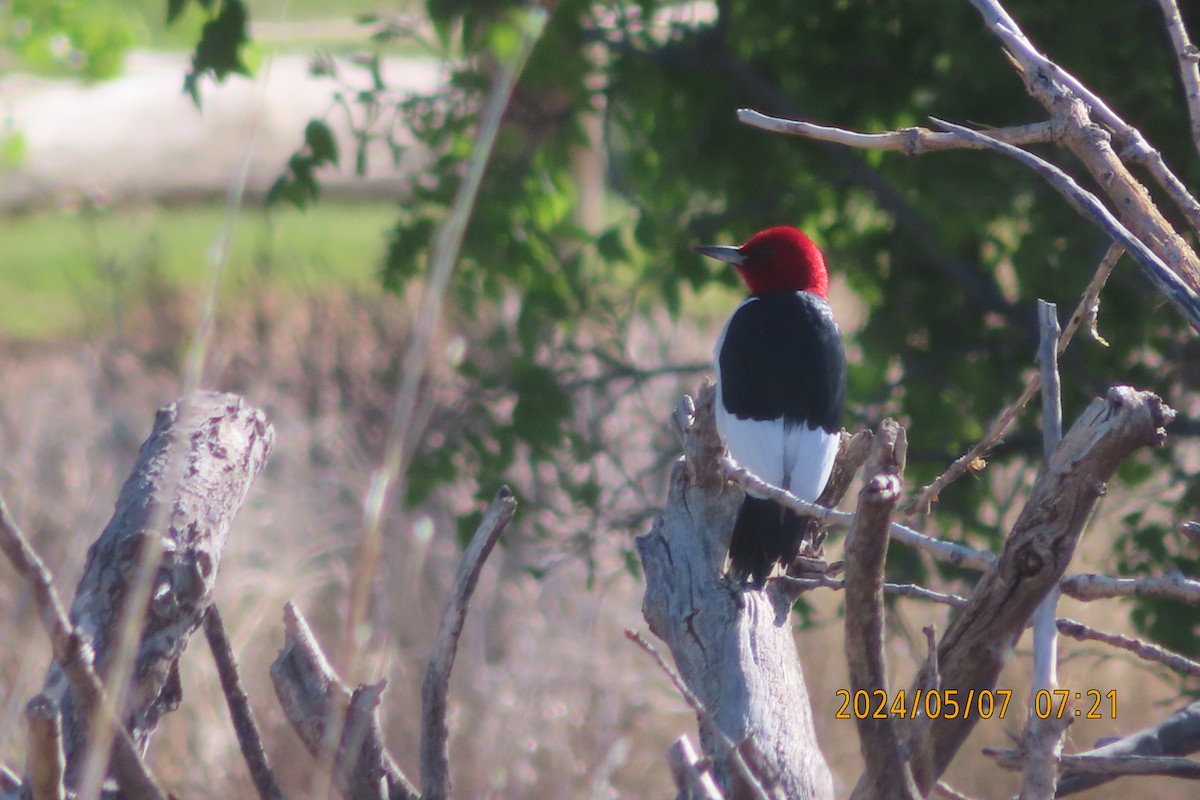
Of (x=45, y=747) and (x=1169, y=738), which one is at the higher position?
(x=45, y=747)

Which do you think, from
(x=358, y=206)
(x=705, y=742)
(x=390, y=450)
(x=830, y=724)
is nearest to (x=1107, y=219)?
(x=390, y=450)

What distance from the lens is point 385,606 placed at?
457cm

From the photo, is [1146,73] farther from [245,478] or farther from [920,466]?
[245,478]

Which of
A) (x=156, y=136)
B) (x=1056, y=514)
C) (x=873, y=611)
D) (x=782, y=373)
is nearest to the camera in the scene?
(x=873, y=611)

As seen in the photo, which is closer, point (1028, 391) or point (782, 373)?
point (1028, 391)

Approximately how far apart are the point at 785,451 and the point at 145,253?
4516 mm

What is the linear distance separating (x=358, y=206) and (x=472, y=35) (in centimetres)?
1281

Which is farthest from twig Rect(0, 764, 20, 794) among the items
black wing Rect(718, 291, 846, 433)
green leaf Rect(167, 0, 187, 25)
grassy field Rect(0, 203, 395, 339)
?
grassy field Rect(0, 203, 395, 339)

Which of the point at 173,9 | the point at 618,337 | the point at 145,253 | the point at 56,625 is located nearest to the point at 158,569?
the point at 56,625

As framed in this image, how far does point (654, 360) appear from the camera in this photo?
253 inches

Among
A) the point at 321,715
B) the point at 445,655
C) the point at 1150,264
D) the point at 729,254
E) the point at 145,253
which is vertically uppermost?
the point at 1150,264

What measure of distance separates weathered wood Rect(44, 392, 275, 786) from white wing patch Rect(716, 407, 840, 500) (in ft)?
5.65

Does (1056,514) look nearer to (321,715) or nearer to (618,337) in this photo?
(321,715)
